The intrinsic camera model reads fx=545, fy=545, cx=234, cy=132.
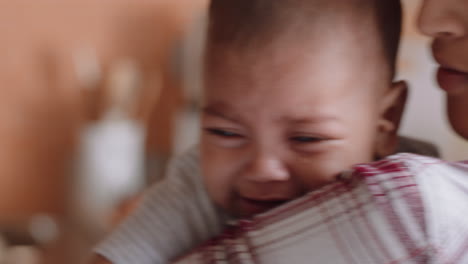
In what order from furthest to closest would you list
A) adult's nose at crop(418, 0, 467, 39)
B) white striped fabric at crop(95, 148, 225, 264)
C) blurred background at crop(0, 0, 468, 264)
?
1. blurred background at crop(0, 0, 468, 264)
2. white striped fabric at crop(95, 148, 225, 264)
3. adult's nose at crop(418, 0, 467, 39)

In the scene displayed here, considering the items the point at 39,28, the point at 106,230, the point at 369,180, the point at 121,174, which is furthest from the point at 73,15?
the point at 369,180

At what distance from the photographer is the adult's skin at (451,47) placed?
1.67 feet

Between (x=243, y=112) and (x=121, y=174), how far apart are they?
949mm

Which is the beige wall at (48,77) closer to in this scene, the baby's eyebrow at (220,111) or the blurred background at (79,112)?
the blurred background at (79,112)

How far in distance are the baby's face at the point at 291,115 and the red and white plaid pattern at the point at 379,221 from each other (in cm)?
10

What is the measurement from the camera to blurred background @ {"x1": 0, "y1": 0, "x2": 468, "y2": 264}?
1394 mm

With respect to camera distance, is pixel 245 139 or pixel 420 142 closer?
pixel 245 139

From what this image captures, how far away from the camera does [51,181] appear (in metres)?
1.51

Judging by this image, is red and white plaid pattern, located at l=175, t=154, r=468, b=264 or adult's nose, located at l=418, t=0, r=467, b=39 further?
adult's nose, located at l=418, t=0, r=467, b=39

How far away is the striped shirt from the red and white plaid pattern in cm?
17

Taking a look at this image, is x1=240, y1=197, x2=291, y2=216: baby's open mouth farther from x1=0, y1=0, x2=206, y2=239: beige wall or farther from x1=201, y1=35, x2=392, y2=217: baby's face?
x1=0, y1=0, x2=206, y2=239: beige wall

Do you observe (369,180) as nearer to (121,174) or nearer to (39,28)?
(121,174)

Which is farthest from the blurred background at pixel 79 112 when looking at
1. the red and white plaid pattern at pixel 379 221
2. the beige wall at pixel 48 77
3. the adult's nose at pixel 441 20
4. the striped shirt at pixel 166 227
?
the red and white plaid pattern at pixel 379 221

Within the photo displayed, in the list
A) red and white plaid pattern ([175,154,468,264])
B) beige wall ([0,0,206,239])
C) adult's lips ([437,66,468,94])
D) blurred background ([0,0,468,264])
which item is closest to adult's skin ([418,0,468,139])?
adult's lips ([437,66,468,94])
